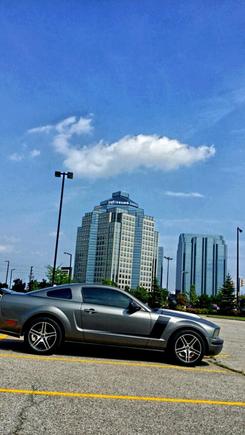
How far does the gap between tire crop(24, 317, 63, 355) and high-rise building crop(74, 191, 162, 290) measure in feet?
410

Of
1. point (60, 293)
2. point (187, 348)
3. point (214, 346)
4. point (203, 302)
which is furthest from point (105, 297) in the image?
point (203, 302)

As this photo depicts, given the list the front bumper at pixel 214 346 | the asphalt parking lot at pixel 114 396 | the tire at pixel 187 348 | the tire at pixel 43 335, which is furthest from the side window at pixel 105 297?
the front bumper at pixel 214 346

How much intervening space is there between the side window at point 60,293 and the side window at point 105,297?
11.9 inches

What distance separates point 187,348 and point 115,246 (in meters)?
133

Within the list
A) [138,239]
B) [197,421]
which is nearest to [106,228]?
[138,239]

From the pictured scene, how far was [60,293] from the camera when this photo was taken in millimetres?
9180

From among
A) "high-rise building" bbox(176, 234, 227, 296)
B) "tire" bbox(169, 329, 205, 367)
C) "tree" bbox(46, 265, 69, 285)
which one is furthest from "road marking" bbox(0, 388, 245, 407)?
"high-rise building" bbox(176, 234, 227, 296)

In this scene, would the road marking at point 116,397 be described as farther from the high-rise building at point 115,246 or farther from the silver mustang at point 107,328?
the high-rise building at point 115,246

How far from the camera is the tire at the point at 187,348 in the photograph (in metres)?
8.73

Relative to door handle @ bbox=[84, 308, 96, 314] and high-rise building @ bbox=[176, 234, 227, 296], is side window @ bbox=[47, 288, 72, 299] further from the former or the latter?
high-rise building @ bbox=[176, 234, 227, 296]

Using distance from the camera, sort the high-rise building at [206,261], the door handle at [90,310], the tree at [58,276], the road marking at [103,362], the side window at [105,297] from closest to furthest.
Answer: the road marking at [103,362] < the door handle at [90,310] < the side window at [105,297] < the tree at [58,276] < the high-rise building at [206,261]

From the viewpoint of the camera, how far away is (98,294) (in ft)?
30.1

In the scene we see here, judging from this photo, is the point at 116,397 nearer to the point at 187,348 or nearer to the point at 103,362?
the point at 103,362

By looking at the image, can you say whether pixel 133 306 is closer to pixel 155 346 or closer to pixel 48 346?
pixel 155 346
